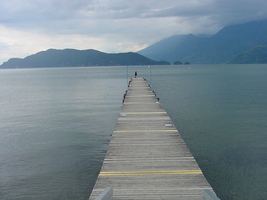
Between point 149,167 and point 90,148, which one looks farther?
point 90,148

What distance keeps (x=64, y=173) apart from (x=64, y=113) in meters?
18.4

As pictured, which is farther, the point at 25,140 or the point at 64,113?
the point at 64,113

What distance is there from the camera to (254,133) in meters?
22.5

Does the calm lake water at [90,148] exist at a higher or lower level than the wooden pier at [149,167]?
lower

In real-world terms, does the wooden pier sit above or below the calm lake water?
above

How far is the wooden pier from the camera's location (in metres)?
9.16

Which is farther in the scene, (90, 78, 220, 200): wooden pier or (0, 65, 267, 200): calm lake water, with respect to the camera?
(0, 65, 267, 200): calm lake water

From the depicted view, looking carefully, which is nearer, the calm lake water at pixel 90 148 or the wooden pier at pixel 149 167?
the wooden pier at pixel 149 167

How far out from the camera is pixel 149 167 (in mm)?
11070

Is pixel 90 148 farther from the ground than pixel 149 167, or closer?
closer

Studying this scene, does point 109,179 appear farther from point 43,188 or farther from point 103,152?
point 103,152

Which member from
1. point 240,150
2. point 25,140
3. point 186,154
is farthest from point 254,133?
point 25,140

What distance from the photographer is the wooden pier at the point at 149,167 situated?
9156 mm

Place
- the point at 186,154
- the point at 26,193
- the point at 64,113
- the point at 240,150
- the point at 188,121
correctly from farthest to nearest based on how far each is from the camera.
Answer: the point at 64,113 < the point at 188,121 < the point at 240,150 < the point at 26,193 < the point at 186,154
